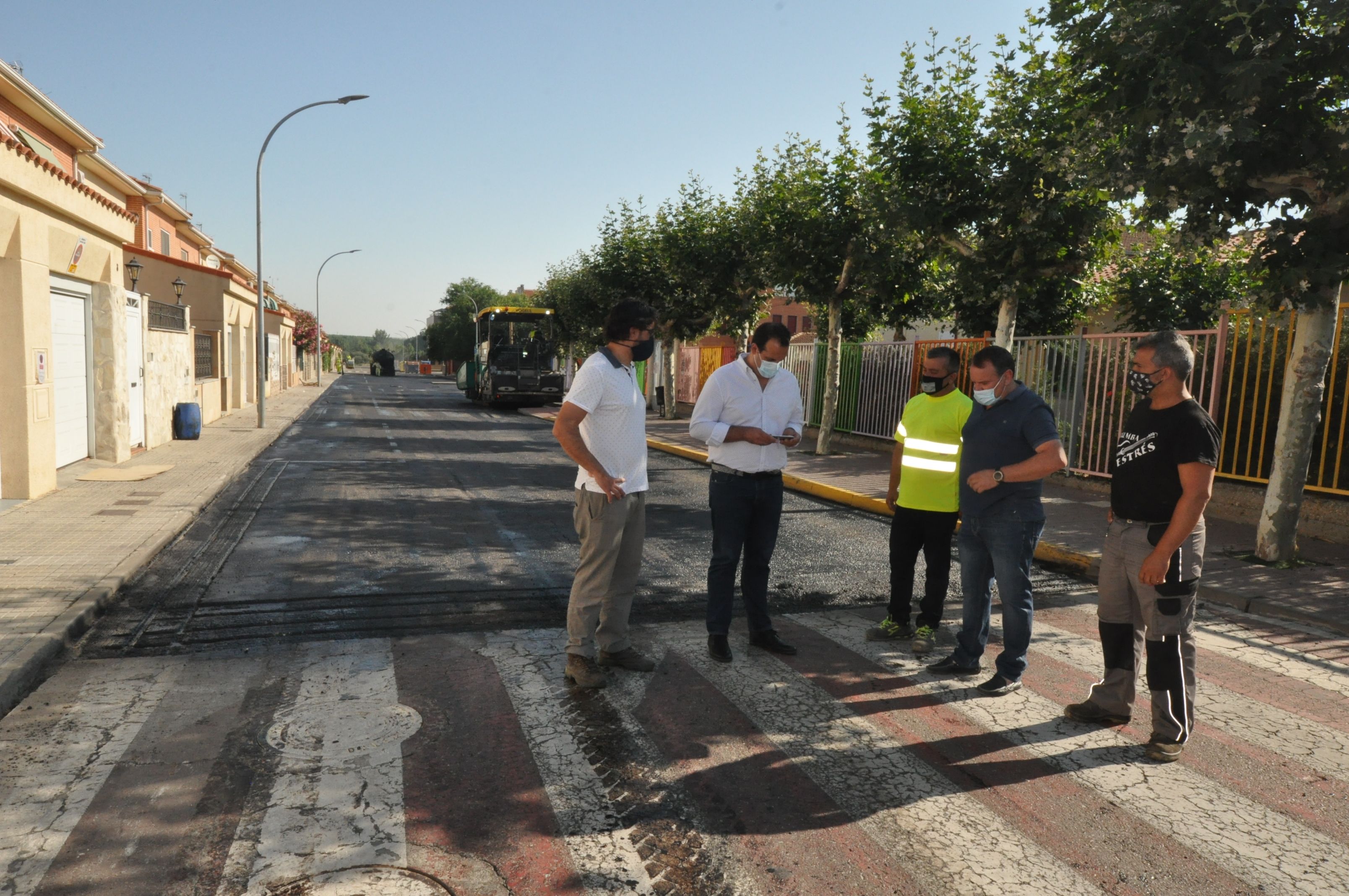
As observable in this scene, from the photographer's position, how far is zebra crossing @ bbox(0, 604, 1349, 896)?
117 inches

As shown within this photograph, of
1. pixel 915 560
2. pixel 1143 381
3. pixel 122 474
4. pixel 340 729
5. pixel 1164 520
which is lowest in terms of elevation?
pixel 122 474

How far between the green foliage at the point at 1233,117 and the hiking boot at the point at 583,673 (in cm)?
592

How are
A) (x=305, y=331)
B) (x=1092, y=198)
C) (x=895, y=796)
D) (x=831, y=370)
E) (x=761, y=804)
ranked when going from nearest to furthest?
(x=761, y=804) → (x=895, y=796) → (x=1092, y=198) → (x=831, y=370) → (x=305, y=331)

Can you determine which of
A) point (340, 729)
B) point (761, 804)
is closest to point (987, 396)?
point (761, 804)

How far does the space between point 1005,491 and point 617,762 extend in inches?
92.4

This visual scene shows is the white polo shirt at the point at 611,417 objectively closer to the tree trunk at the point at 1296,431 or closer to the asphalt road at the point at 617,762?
the asphalt road at the point at 617,762

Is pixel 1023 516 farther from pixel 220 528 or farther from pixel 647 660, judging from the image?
pixel 220 528

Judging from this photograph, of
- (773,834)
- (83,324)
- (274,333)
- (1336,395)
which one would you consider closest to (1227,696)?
(773,834)

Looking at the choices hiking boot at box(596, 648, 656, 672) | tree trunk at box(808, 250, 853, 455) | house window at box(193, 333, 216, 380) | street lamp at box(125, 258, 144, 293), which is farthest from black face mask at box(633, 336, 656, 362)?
house window at box(193, 333, 216, 380)

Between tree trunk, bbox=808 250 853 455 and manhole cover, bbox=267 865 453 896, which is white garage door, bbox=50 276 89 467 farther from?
tree trunk, bbox=808 250 853 455

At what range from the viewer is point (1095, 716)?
4.33m

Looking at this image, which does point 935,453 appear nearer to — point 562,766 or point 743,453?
point 743,453

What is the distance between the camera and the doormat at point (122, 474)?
11953 millimetres

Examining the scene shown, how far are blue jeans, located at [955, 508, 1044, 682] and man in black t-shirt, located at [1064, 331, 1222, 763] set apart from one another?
1.59 feet
